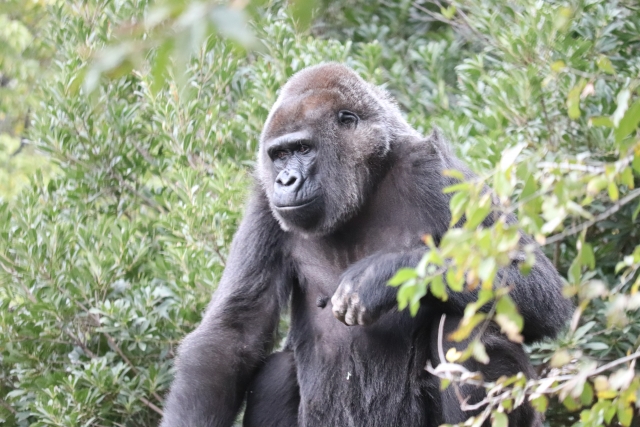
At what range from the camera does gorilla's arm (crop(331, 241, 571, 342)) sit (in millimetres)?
3803

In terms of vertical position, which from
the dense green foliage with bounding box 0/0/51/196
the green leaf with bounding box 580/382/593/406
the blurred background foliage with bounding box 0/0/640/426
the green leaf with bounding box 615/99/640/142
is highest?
the green leaf with bounding box 615/99/640/142

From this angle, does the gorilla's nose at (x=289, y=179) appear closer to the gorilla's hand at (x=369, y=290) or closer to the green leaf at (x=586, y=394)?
the gorilla's hand at (x=369, y=290)

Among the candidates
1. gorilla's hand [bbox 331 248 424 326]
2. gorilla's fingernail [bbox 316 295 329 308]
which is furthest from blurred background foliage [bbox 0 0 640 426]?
gorilla's fingernail [bbox 316 295 329 308]

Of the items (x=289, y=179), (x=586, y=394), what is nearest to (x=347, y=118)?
(x=289, y=179)

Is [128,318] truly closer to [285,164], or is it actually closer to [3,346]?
[3,346]

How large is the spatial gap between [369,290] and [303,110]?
3.26 ft

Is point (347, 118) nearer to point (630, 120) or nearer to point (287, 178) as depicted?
point (287, 178)

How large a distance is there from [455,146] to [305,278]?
1.52 m

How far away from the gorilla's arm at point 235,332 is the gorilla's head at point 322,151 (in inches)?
10.2

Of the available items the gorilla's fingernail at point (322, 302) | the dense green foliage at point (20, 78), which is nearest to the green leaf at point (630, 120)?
the gorilla's fingernail at point (322, 302)

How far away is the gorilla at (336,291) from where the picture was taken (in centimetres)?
393

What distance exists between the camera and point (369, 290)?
12.5ft

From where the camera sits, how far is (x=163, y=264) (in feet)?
17.9

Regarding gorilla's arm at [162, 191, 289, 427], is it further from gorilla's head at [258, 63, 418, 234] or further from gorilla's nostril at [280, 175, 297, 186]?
gorilla's nostril at [280, 175, 297, 186]
